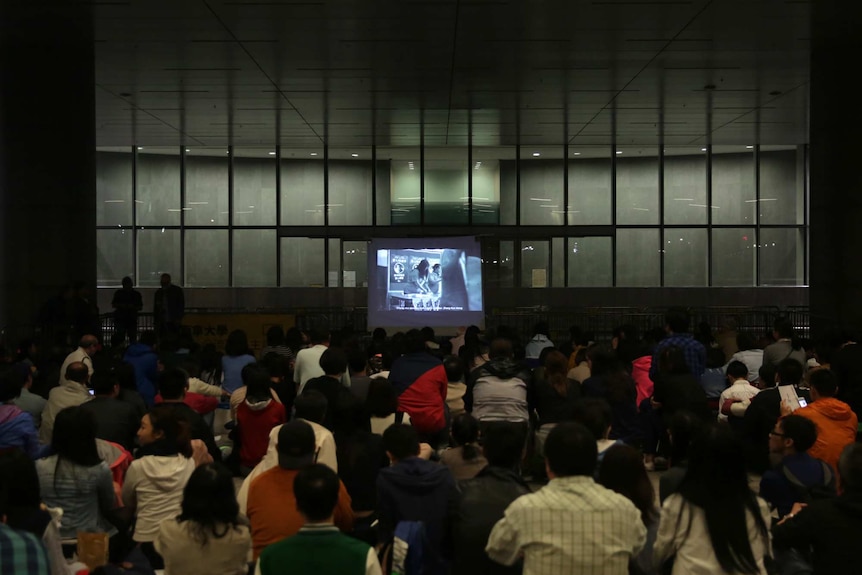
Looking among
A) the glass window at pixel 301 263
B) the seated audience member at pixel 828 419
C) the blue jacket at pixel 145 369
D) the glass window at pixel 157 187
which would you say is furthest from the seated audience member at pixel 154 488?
the glass window at pixel 157 187

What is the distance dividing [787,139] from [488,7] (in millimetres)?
17872

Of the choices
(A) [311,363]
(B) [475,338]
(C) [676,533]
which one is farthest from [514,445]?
(B) [475,338]

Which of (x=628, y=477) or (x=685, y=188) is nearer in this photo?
(x=628, y=477)

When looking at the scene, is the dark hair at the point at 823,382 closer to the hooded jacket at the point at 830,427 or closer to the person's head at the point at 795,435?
the hooded jacket at the point at 830,427

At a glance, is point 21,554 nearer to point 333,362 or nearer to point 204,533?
point 204,533

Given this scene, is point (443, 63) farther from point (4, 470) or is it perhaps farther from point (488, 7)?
point (4, 470)

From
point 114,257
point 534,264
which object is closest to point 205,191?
point 114,257

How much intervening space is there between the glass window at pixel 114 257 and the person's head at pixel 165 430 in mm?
25326

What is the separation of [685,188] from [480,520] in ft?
91.7

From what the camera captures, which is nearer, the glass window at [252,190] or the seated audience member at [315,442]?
the seated audience member at [315,442]

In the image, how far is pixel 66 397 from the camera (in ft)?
30.7

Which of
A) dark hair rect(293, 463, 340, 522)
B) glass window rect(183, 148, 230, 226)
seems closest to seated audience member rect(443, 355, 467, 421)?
dark hair rect(293, 463, 340, 522)

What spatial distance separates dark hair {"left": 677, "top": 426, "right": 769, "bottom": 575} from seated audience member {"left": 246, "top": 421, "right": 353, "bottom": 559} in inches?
74.9

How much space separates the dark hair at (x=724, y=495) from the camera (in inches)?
186
